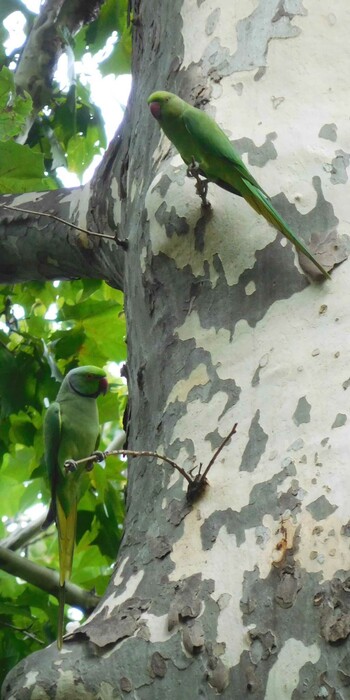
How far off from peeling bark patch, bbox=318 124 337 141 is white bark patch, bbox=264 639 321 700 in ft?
3.89

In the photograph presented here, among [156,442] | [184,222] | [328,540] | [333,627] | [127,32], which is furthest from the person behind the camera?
[127,32]

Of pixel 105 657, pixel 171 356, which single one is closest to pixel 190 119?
pixel 171 356

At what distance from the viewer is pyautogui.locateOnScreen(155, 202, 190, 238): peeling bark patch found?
2.07 meters

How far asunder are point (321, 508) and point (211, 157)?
86cm

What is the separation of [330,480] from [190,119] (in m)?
0.96

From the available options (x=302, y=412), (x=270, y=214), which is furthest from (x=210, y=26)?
(x=302, y=412)

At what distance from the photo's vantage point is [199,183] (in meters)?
2.02

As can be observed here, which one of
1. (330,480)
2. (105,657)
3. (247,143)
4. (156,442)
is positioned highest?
(247,143)

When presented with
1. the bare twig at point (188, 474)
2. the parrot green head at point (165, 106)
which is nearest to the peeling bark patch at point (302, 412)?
the bare twig at point (188, 474)

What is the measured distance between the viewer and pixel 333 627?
137cm

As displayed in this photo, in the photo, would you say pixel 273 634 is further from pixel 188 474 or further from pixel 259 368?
pixel 259 368

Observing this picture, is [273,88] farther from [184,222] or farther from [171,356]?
[171,356]

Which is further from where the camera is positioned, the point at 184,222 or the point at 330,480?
the point at 184,222

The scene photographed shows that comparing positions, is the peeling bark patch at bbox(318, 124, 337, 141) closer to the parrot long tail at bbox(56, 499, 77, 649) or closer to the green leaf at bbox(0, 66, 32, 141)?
the parrot long tail at bbox(56, 499, 77, 649)
